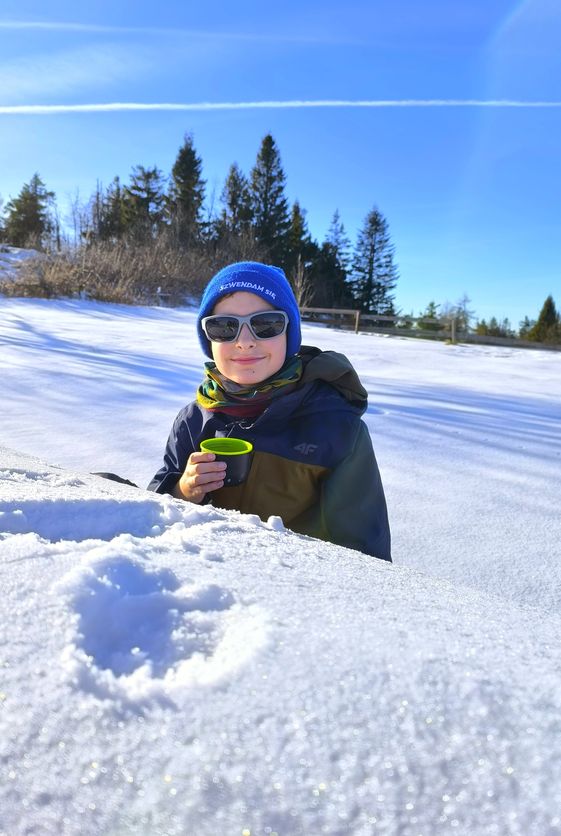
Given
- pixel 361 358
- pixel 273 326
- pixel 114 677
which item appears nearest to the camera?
pixel 114 677

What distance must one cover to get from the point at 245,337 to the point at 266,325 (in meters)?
0.07

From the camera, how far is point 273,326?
4.89ft

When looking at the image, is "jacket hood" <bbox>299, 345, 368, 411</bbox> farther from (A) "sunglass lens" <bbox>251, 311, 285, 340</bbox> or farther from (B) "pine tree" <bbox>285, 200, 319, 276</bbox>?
(B) "pine tree" <bbox>285, 200, 319, 276</bbox>

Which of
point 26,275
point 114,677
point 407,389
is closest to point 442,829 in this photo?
point 114,677

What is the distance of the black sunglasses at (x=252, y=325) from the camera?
1.48m

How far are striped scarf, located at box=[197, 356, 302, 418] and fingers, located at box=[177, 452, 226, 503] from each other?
23cm

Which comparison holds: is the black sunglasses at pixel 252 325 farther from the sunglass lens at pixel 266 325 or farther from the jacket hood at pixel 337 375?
the jacket hood at pixel 337 375

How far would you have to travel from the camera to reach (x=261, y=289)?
1.54m

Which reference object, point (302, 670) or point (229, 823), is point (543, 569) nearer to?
point (302, 670)

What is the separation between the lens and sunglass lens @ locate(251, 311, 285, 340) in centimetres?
148

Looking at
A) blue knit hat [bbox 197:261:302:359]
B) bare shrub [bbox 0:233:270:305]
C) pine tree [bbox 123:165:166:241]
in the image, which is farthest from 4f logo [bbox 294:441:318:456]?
pine tree [bbox 123:165:166:241]

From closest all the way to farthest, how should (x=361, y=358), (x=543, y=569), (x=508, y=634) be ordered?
(x=508, y=634), (x=543, y=569), (x=361, y=358)

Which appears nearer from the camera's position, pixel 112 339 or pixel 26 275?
pixel 112 339

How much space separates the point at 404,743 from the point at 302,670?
90mm
